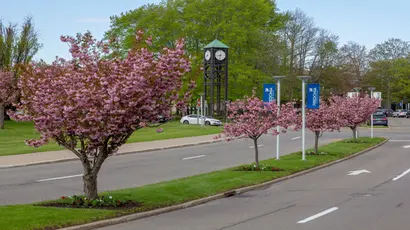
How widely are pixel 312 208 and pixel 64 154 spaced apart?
16.3 metres

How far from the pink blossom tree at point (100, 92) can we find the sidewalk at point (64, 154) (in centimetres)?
1115

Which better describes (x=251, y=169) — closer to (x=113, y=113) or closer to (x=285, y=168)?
(x=285, y=168)

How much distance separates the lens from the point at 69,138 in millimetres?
14055

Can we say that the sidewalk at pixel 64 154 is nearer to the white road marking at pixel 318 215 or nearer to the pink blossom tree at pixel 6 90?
the white road marking at pixel 318 215

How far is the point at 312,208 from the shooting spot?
1348 cm

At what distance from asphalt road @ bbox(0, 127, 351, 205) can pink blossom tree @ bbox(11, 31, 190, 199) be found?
3.06 meters

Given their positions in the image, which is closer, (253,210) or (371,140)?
(253,210)

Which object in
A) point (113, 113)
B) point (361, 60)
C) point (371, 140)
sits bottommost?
point (371, 140)

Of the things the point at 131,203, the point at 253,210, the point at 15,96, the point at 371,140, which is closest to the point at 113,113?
the point at 131,203

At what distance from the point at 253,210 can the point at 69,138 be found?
4644 millimetres

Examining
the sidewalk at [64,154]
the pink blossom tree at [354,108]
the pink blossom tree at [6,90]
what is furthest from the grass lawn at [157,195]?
the pink blossom tree at [6,90]

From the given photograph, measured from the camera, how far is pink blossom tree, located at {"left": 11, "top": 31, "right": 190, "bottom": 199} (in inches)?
473

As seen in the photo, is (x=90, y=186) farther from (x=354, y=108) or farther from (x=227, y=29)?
(x=227, y=29)

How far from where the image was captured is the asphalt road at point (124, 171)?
16422 mm
